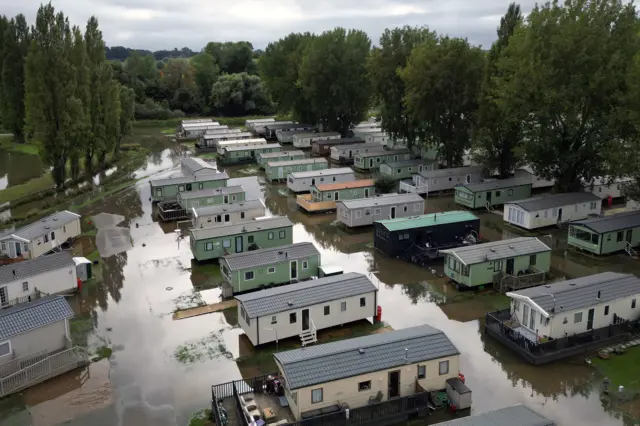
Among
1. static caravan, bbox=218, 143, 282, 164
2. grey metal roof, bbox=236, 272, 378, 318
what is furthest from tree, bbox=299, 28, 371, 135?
grey metal roof, bbox=236, 272, 378, 318

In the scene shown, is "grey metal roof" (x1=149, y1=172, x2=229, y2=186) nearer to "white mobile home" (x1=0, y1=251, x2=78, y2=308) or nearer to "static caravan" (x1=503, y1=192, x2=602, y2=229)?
"white mobile home" (x1=0, y1=251, x2=78, y2=308)

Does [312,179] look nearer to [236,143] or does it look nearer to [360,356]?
[236,143]

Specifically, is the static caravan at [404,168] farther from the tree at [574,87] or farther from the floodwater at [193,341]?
the floodwater at [193,341]

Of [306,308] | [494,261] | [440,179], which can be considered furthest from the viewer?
[440,179]

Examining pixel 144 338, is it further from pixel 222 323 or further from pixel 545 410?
pixel 545 410

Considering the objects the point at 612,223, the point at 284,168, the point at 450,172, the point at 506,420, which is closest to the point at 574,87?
the point at 612,223

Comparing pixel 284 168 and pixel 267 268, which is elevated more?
pixel 284 168
